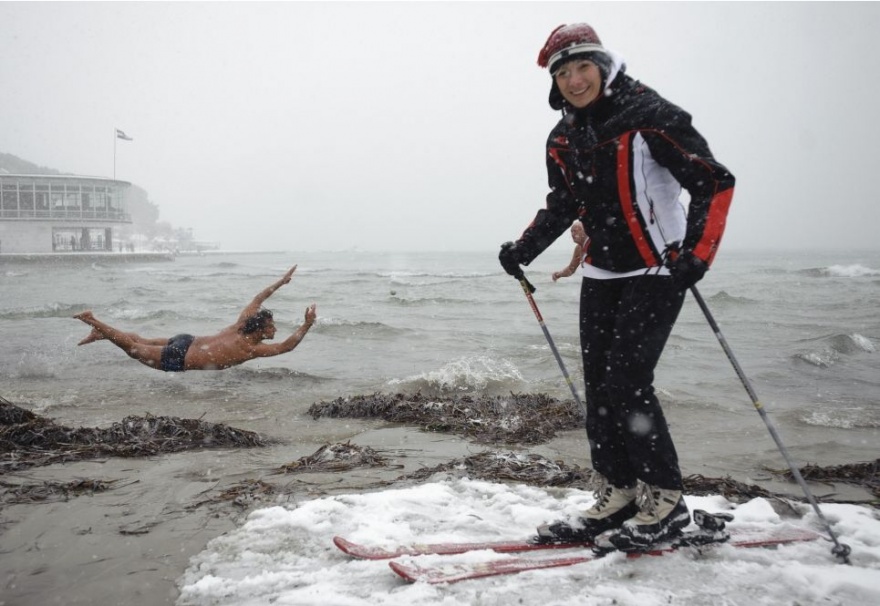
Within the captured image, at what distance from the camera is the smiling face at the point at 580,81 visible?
9.11 feet

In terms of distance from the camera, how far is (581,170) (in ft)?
9.55

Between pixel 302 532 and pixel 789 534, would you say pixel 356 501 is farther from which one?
pixel 789 534

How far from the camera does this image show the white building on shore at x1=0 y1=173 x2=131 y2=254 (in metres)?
61.3

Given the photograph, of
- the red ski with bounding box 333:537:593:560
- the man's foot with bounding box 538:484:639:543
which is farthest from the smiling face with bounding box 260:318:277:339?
the man's foot with bounding box 538:484:639:543

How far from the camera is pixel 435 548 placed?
2.74 metres

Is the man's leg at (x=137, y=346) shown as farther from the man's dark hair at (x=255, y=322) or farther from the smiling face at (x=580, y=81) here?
the smiling face at (x=580, y=81)

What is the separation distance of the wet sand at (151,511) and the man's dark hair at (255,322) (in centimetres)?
281

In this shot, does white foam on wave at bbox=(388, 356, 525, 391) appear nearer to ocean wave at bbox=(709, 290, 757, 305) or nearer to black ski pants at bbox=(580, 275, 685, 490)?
black ski pants at bbox=(580, 275, 685, 490)

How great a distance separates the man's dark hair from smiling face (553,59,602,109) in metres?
6.15

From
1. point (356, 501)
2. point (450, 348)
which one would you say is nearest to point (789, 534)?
point (356, 501)

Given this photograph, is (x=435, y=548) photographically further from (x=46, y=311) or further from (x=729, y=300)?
(x=729, y=300)

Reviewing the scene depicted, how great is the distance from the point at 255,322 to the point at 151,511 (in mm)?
4700

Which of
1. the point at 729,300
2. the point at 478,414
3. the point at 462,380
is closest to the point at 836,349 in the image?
the point at 462,380

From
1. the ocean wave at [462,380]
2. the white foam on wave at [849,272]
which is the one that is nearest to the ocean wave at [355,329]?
the ocean wave at [462,380]
